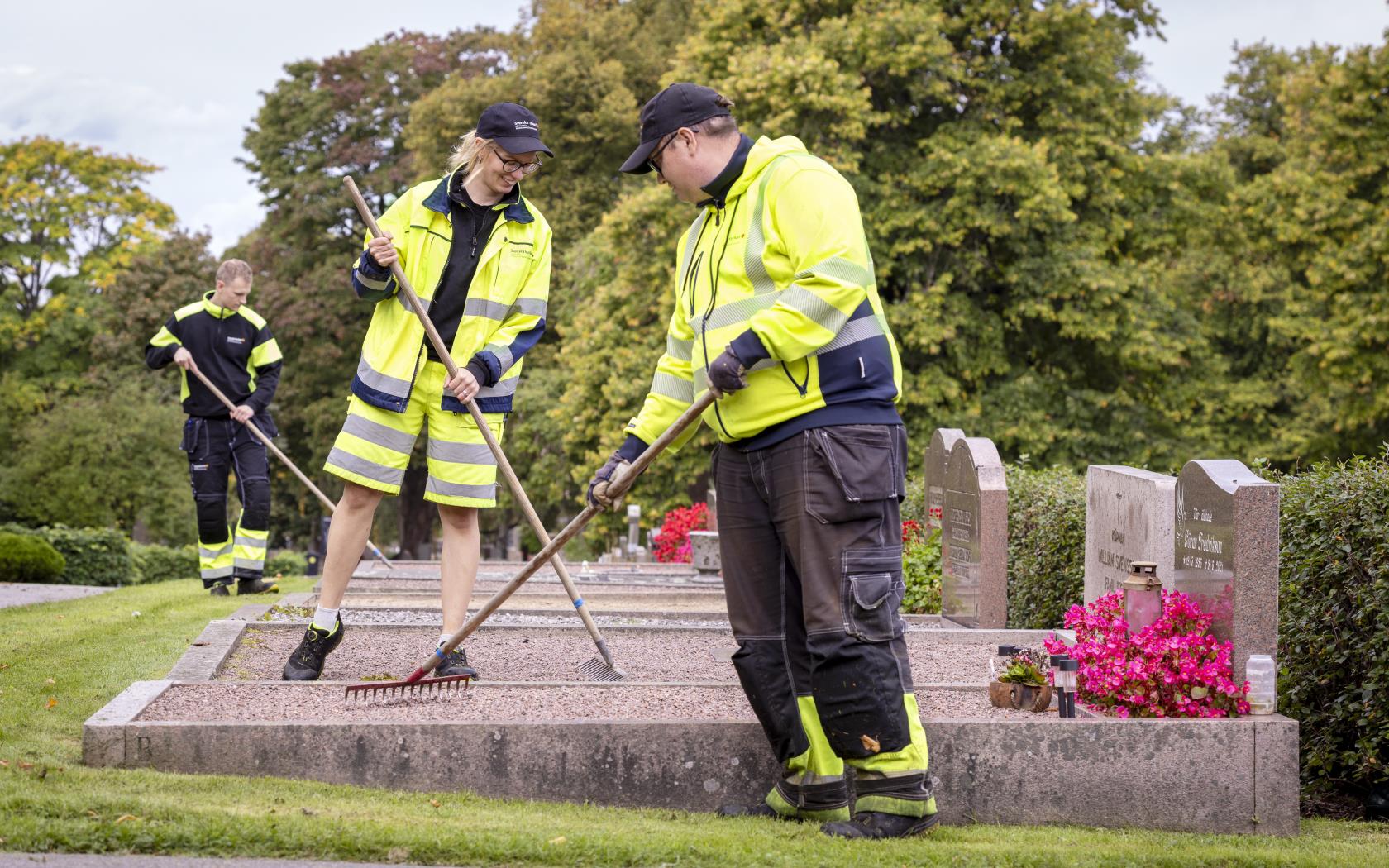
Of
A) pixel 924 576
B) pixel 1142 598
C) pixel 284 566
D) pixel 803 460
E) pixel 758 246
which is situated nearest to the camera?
pixel 803 460

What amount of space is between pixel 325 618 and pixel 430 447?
84 centimetres

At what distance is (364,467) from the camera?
240 inches

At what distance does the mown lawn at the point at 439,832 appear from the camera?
3814mm

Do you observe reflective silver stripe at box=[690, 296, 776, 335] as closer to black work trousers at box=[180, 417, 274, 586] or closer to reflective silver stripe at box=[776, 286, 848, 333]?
reflective silver stripe at box=[776, 286, 848, 333]

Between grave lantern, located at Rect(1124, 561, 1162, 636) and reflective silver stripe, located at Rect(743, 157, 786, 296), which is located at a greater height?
reflective silver stripe, located at Rect(743, 157, 786, 296)

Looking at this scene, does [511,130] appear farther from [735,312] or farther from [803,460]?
[803,460]

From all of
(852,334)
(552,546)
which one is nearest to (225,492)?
(552,546)

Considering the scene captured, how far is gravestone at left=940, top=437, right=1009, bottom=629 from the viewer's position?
31.0 feet

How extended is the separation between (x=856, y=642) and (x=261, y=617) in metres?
4.98

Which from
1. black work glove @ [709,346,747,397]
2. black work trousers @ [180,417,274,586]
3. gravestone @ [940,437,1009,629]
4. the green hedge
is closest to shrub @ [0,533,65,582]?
the green hedge

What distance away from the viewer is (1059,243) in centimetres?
2108

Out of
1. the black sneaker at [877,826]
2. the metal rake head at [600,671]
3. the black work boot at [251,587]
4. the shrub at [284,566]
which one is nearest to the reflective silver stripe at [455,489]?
the metal rake head at [600,671]

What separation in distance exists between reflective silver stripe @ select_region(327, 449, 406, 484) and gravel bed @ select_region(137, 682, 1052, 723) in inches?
35.5

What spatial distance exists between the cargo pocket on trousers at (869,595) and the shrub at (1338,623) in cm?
269
